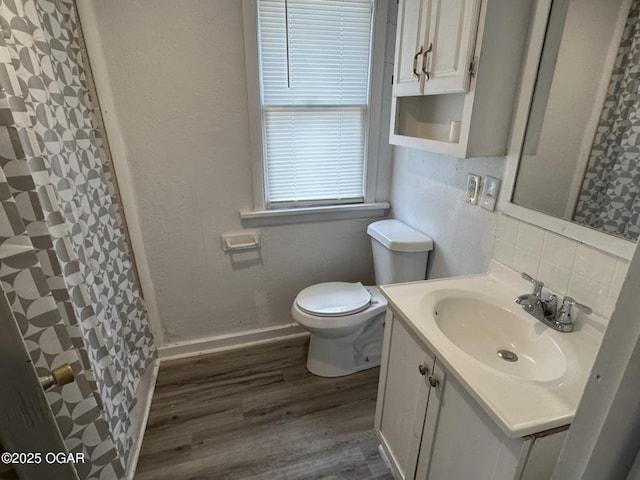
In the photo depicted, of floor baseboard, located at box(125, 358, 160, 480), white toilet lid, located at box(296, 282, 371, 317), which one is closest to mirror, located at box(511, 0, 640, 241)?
white toilet lid, located at box(296, 282, 371, 317)

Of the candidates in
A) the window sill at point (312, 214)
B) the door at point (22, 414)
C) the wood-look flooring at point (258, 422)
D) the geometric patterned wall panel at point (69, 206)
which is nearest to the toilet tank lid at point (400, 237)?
the window sill at point (312, 214)

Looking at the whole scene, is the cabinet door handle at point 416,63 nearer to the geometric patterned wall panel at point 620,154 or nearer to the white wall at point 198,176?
the geometric patterned wall panel at point 620,154

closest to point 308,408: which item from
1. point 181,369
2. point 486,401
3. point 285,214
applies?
point 181,369

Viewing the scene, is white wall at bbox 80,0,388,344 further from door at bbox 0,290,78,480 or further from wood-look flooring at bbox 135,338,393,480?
door at bbox 0,290,78,480

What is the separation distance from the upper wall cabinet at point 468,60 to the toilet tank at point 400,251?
527 millimetres

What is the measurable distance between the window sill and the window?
54mm

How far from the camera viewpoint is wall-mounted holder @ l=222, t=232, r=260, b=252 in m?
1.96

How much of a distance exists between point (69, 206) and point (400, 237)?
1447 millimetres

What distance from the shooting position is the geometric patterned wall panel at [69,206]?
0.92 m

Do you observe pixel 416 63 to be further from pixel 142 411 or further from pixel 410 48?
pixel 142 411

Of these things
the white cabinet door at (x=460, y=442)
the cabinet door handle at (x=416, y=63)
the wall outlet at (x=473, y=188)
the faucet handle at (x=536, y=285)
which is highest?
the cabinet door handle at (x=416, y=63)

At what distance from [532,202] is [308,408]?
4.67 feet

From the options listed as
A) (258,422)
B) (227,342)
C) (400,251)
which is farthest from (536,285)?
A: (227,342)

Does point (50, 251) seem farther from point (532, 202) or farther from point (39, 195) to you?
point (532, 202)
